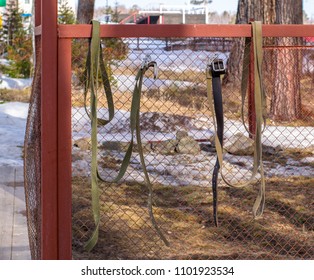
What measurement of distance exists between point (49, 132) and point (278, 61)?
21.0ft

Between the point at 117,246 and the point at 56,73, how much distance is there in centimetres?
222

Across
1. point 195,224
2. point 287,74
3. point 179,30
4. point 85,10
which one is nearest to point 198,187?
point 195,224

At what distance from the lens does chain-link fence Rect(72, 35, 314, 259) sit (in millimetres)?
6274

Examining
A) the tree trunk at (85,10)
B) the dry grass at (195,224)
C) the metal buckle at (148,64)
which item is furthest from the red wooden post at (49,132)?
the tree trunk at (85,10)

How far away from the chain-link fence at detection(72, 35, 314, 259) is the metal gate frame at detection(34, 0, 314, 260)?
37cm

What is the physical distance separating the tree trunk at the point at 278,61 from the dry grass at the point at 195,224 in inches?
68.1

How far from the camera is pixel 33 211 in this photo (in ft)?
16.5

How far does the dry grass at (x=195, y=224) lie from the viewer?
Result: 614cm

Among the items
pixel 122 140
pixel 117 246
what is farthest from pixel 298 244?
pixel 122 140

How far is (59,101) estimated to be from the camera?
4.47 meters

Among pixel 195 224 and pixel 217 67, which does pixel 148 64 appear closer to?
pixel 217 67

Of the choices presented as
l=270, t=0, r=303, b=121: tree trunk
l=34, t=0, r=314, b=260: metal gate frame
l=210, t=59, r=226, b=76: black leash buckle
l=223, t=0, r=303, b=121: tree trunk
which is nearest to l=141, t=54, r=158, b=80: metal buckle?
l=34, t=0, r=314, b=260: metal gate frame

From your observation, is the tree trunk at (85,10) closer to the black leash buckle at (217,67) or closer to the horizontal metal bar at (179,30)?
the horizontal metal bar at (179,30)

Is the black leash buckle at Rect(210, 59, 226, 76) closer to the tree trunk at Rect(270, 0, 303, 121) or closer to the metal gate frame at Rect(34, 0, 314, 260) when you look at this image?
the metal gate frame at Rect(34, 0, 314, 260)
